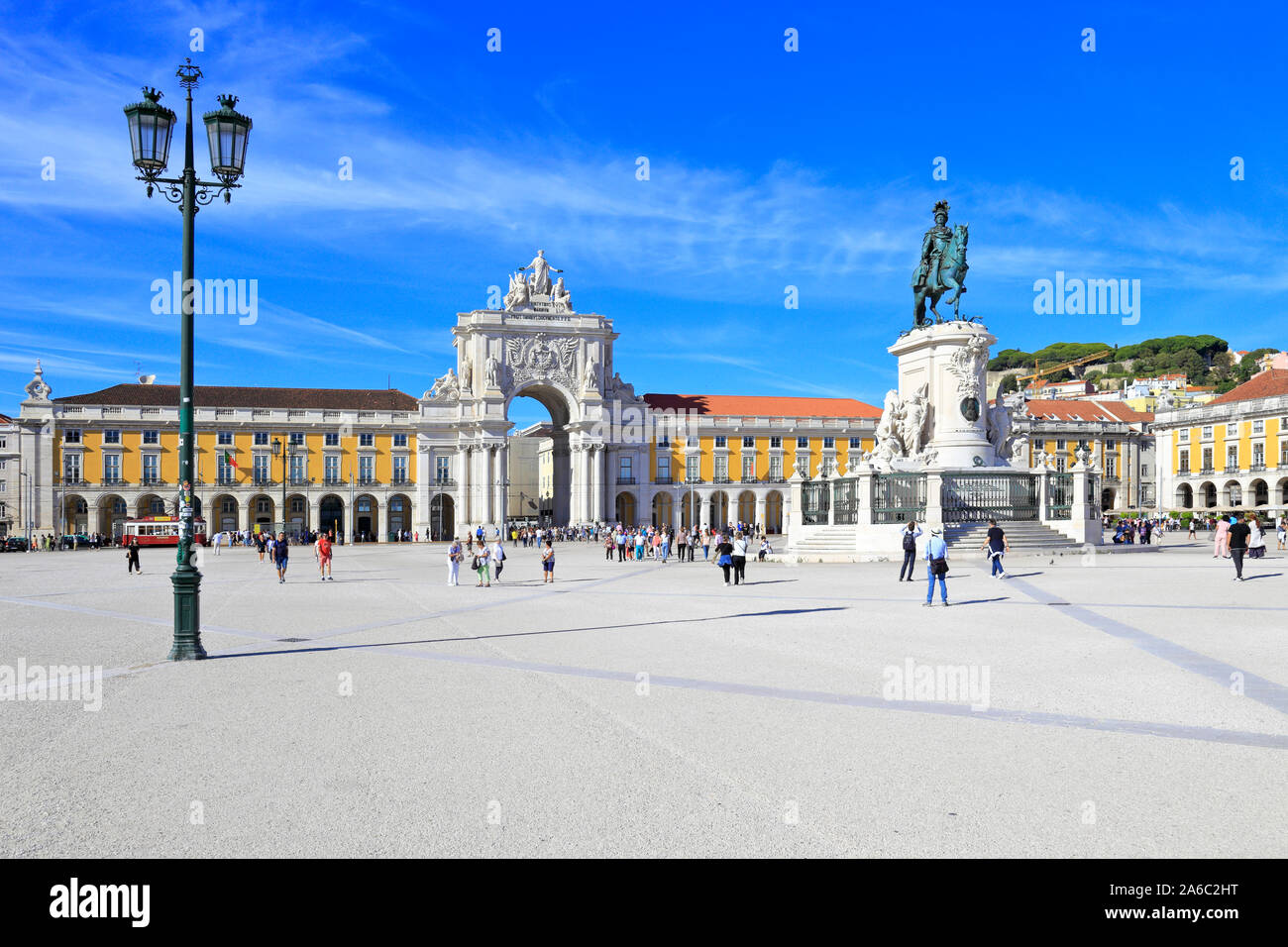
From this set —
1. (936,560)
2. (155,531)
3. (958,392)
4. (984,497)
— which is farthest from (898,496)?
(155,531)

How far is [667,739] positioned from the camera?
6910mm

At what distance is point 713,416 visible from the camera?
277 ft

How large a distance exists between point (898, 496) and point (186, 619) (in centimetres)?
2204

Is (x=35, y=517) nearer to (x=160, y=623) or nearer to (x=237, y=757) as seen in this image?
(x=160, y=623)

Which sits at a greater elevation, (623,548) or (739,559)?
(739,559)

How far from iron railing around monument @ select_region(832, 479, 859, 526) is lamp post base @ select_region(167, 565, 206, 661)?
2326 cm

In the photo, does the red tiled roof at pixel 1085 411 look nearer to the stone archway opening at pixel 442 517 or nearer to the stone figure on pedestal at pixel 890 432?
the stone archway opening at pixel 442 517

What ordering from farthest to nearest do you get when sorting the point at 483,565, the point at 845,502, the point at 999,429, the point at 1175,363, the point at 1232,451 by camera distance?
the point at 1175,363 → the point at 1232,451 → the point at 845,502 → the point at 999,429 → the point at 483,565

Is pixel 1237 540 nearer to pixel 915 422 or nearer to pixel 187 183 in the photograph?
pixel 915 422

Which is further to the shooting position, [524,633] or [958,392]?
[958,392]

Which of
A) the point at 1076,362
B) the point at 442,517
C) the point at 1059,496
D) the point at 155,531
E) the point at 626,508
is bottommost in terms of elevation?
the point at 155,531

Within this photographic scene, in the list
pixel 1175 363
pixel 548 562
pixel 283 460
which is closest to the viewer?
pixel 548 562
